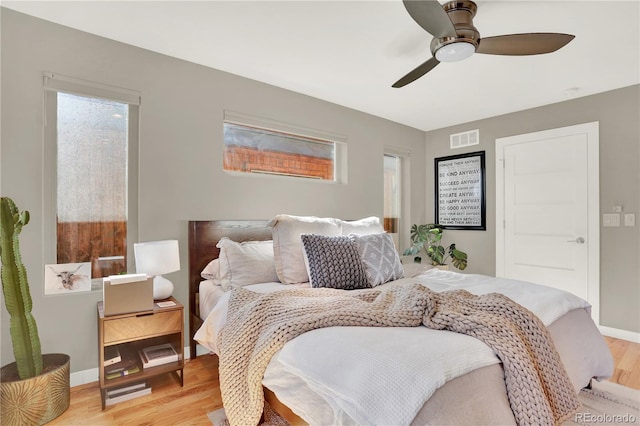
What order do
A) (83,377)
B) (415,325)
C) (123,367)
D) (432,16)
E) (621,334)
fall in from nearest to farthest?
(415,325) → (432,16) → (123,367) → (83,377) → (621,334)

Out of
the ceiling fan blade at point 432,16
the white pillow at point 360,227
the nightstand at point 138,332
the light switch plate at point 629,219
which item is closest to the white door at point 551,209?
the light switch plate at point 629,219

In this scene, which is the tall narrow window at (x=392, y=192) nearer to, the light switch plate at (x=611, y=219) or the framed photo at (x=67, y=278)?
the light switch plate at (x=611, y=219)

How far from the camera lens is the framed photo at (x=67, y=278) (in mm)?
2273

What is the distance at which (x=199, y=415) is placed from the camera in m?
2.02

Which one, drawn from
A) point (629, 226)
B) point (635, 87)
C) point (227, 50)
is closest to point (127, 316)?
point (227, 50)

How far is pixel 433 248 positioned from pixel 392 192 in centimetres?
91

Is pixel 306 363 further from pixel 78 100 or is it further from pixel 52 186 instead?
pixel 78 100

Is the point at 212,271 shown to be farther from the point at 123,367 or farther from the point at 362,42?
the point at 362,42

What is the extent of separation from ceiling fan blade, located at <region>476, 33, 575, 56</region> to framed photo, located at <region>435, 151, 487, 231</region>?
8.14ft

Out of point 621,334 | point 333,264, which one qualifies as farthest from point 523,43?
point 621,334

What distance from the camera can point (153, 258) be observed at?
2.25 meters

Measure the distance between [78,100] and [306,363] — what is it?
2.42 metres

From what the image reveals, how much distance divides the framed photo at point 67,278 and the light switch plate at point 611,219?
456 cm

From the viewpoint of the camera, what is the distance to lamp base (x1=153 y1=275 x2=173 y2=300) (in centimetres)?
239
